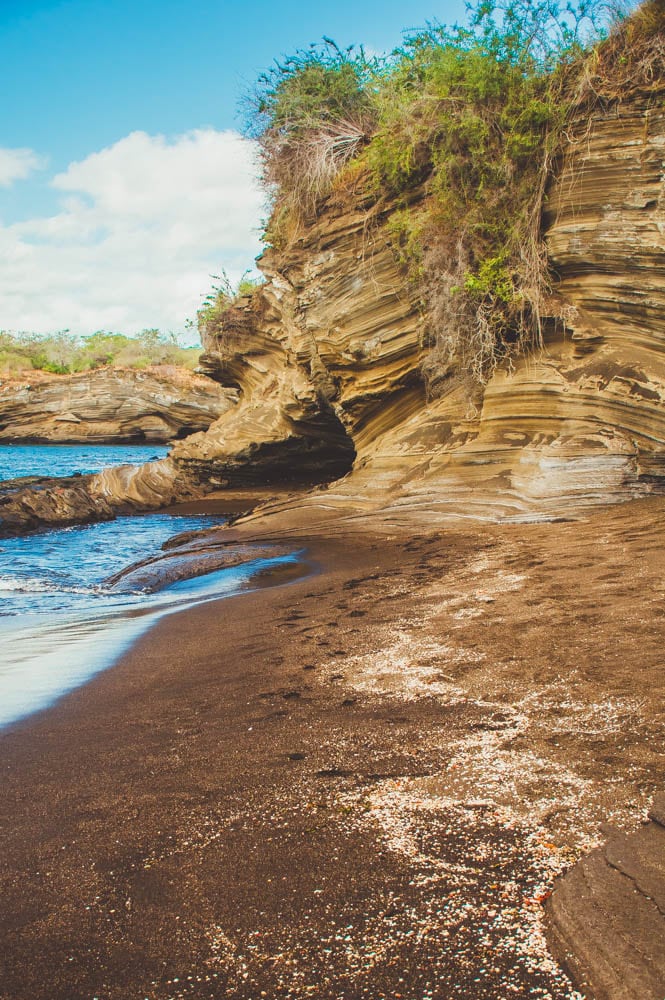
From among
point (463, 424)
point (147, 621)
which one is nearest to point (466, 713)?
point (147, 621)

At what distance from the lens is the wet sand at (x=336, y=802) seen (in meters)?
1.58

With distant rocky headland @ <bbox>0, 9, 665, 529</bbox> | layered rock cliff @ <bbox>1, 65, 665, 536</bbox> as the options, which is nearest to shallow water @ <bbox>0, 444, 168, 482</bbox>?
distant rocky headland @ <bbox>0, 9, 665, 529</bbox>

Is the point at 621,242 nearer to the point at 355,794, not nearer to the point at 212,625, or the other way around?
the point at 212,625

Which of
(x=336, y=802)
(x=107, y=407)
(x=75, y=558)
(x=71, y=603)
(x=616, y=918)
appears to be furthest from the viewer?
(x=107, y=407)

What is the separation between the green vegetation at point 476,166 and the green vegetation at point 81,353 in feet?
136

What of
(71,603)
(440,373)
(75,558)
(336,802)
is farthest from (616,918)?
(75,558)

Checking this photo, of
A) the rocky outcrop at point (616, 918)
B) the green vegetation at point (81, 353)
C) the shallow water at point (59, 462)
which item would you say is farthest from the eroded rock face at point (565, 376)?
the green vegetation at point (81, 353)

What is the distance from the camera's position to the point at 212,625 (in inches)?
204

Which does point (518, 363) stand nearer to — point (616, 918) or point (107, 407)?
point (616, 918)

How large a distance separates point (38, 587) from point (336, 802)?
22.3 ft

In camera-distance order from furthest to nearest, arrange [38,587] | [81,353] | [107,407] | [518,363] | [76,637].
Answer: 1. [81,353]
2. [107,407]
3. [518,363]
4. [38,587]
5. [76,637]

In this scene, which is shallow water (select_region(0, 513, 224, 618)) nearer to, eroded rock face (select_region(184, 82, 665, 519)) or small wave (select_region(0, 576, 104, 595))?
small wave (select_region(0, 576, 104, 595))

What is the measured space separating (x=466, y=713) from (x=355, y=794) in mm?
735

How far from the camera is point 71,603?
7.11 meters
